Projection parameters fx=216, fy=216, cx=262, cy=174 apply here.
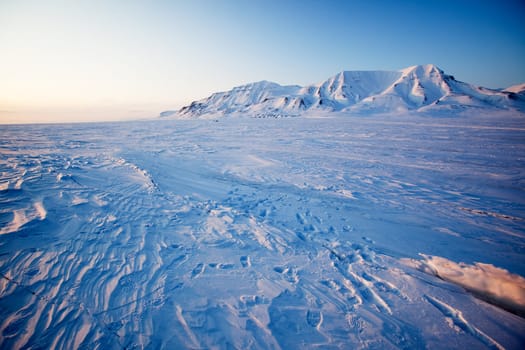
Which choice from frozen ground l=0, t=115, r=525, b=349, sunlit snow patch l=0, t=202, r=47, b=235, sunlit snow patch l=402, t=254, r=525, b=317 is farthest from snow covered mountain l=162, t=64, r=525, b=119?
sunlit snow patch l=402, t=254, r=525, b=317

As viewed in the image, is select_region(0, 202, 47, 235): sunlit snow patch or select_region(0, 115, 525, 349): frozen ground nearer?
select_region(0, 115, 525, 349): frozen ground

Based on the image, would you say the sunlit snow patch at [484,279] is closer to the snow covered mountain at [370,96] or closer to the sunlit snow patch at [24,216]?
the sunlit snow patch at [24,216]

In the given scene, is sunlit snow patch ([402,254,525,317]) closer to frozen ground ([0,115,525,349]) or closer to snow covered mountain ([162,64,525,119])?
frozen ground ([0,115,525,349])

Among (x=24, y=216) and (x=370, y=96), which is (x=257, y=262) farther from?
(x=370, y=96)

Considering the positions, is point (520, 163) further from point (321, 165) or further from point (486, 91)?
point (486, 91)

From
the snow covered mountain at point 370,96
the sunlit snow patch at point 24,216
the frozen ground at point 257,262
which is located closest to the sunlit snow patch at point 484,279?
the frozen ground at point 257,262

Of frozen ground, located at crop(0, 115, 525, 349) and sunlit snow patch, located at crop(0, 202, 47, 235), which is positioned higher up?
sunlit snow patch, located at crop(0, 202, 47, 235)

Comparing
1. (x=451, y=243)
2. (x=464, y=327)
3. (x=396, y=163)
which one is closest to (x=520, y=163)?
(x=396, y=163)
